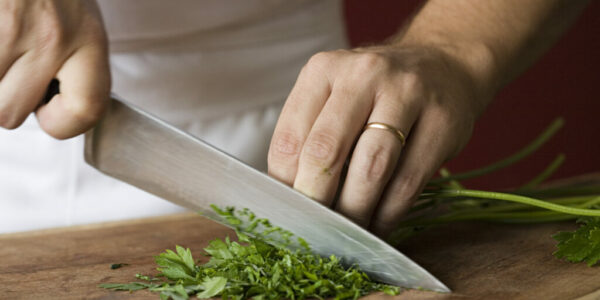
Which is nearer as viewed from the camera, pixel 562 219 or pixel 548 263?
pixel 548 263

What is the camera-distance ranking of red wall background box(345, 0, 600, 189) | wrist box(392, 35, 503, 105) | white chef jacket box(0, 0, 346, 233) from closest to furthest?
wrist box(392, 35, 503, 105)
white chef jacket box(0, 0, 346, 233)
red wall background box(345, 0, 600, 189)

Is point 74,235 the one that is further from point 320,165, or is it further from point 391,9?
point 391,9

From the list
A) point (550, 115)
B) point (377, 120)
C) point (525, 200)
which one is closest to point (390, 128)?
point (377, 120)

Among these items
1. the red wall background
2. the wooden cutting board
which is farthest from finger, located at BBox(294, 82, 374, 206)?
the red wall background

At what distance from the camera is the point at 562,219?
114cm

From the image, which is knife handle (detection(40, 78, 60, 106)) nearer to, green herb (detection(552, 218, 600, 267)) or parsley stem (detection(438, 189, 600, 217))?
parsley stem (detection(438, 189, 600, 217))

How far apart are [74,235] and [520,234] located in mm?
760

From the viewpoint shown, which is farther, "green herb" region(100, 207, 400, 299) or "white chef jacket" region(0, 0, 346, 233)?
"white chef jacket" region(0, 0, 346, 233)

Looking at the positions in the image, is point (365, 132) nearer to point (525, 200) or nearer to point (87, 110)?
point (525, 200)

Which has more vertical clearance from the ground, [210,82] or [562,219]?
[210,82]

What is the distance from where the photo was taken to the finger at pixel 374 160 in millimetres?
848

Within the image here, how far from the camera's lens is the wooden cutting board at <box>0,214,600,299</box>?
2.80 feet

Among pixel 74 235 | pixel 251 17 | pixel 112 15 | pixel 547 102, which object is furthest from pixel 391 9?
pixel 74 235

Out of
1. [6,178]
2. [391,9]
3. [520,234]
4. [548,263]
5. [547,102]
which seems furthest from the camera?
[547,102]
